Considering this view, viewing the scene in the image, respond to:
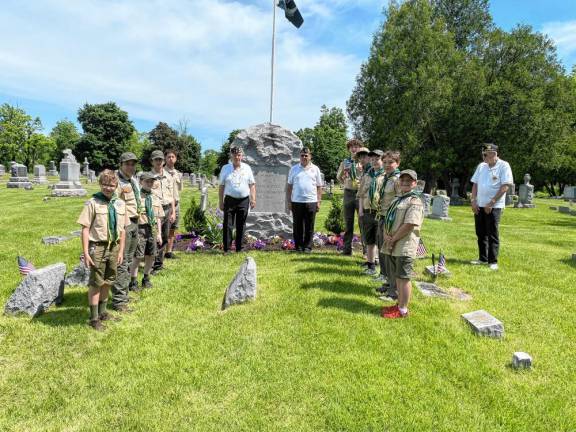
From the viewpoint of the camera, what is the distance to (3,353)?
3.85 m

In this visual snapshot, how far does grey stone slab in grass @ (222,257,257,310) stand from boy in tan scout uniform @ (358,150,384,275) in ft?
7.03

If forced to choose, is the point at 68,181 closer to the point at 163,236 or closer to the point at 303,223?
the point at 163,236

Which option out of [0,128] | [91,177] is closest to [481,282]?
[91,177]

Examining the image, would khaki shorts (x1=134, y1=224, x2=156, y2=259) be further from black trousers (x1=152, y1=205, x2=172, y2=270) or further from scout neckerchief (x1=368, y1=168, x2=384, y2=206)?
scout neckerchief (x1=368, y1=168, x2=384, y2=206)

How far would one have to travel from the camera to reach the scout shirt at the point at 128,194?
4.96 meters

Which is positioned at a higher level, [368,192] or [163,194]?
[368,192]

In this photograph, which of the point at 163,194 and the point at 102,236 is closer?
the point at 102,236

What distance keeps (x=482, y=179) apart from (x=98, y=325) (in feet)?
21.8

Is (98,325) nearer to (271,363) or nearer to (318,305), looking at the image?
(271,363)

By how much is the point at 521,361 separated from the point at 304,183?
4931 mm

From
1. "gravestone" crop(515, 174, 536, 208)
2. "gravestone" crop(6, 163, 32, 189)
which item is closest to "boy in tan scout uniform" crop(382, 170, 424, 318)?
"gravestone" crop(515, 174, 536, 208)

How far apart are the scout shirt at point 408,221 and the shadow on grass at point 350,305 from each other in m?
0.80

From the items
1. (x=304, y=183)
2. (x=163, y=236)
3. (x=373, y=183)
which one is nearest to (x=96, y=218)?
(x=163, y=236)

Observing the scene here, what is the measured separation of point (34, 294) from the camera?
15.5 feet
